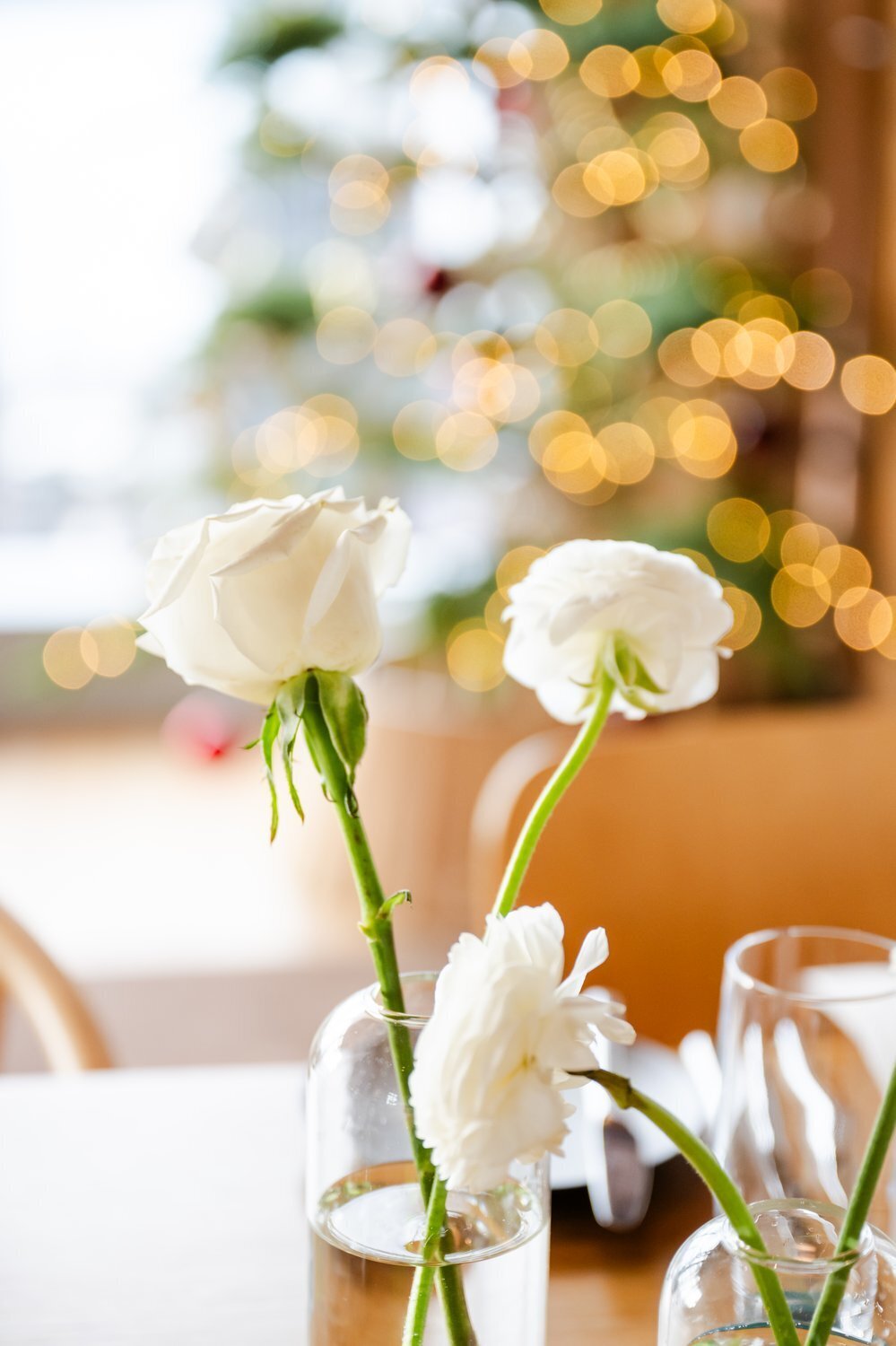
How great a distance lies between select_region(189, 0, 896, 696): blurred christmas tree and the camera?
225 centimetres

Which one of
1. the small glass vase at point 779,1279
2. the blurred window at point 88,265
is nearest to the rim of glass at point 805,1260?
the small glass vase at point 779,1279

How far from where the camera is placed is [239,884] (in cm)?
255

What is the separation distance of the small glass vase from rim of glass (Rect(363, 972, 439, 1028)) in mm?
90

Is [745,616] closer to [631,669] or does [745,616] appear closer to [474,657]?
[474,657]

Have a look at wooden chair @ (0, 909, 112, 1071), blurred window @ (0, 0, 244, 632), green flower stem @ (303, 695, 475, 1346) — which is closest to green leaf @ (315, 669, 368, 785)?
green flower stem @ (303, 695, 475, 1346)

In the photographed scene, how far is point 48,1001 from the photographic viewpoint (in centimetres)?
84

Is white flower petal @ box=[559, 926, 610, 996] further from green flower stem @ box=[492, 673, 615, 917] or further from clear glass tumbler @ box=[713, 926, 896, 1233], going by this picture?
clear glass tumbler @ box=[713, 926, 896, 1233]

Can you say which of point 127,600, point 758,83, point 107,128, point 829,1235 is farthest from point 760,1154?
point 107,128

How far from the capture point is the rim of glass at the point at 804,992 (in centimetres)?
44

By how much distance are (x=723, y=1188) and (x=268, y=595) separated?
0.17m

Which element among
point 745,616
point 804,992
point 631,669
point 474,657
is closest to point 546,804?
point 631,669

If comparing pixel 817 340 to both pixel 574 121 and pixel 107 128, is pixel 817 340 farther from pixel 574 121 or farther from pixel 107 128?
pixel 107 128

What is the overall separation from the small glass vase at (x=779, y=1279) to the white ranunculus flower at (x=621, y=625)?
13 cm

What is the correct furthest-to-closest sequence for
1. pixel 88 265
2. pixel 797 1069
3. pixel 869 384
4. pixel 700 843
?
pixel 88 265 < pixel 869 384 < pixel 700 843 < pixel 797 1069
